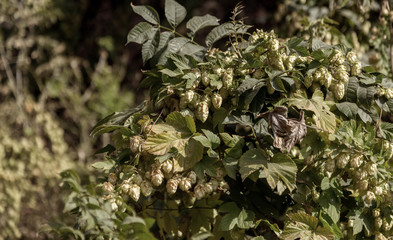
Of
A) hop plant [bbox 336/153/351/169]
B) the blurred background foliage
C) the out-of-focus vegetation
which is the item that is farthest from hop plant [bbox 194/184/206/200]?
the out-of-focus vegetation

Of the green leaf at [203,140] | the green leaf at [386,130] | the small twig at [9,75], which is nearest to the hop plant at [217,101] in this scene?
the green leaf at [203,140]

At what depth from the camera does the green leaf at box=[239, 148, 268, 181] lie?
53.8 inches

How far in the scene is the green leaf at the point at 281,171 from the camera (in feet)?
4.46

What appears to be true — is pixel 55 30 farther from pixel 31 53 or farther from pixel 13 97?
pixel 13 97

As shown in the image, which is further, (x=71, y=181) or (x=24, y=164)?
(x=24, y=164)

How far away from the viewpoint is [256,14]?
4.04 meters

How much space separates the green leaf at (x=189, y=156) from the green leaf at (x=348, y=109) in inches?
18.7

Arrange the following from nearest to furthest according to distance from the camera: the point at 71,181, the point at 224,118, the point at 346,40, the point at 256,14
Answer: the point at 71,181 → the point at 224,118 → the point at 346,40 → the point at 256,14

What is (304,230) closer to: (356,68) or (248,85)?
(248,85)

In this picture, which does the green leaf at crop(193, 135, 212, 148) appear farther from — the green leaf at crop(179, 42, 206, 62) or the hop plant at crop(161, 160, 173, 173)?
the green leaf at crop(179, 42, 206, 62)

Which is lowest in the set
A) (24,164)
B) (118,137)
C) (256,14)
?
(24,164)

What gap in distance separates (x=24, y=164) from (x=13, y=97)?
146cm

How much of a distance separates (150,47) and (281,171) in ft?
2.25

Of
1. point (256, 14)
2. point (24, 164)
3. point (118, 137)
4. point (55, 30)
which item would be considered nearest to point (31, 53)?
point (55, 30)
